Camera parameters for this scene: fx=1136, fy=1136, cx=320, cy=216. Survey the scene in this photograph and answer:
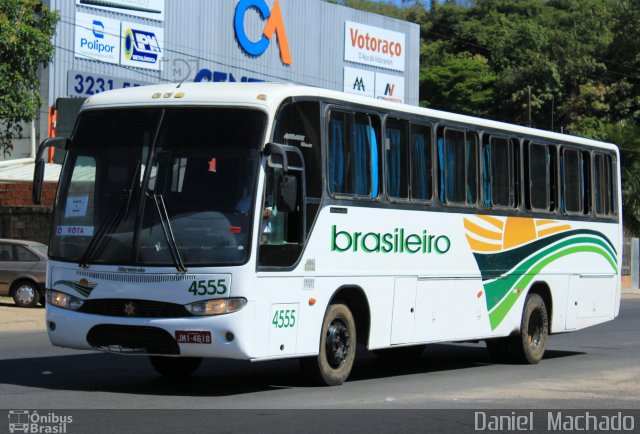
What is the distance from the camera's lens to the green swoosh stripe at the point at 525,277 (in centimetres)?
1565

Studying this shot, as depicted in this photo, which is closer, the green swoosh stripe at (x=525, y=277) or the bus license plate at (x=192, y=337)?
the bus license plate at (x=192, y=337)

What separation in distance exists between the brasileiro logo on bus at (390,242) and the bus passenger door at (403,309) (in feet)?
1.28

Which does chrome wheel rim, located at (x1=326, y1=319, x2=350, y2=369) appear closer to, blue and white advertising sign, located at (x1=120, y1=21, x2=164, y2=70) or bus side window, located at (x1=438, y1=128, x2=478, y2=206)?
bus side window, located at (x1=438, y1=128, x2=478, y2=206)

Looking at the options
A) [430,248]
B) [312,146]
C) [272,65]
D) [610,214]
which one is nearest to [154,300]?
[312,146]

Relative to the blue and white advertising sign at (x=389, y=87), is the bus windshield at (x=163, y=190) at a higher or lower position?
lower

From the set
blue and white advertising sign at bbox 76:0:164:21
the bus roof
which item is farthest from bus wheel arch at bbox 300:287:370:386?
blue and white advertising sign at bbox 76:0:164:21

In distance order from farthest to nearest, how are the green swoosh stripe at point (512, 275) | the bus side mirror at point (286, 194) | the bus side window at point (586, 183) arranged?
1. the bus side window at point (586, 183)
2. the green swoosh stripe at point (512, 275)
3. the bus side mirror at point (286, 194)

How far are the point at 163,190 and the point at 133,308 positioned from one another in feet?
3.98

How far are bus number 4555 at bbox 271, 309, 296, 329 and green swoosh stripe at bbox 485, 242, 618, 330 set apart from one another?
458 cm

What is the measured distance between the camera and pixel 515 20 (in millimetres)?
87062

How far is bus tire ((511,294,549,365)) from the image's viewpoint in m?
16.4

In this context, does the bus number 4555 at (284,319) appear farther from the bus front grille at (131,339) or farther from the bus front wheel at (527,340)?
the bus front wheel at (527,340)

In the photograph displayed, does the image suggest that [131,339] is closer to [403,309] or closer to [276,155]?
[276,155]
